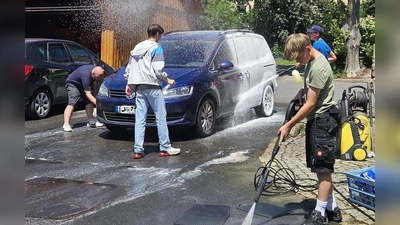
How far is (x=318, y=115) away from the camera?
438 centimetres

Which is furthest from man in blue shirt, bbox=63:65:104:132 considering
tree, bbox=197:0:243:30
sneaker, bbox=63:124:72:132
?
tree, bbox=197:0:243:30

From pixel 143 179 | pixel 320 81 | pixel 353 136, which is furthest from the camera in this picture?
pixel 353 136

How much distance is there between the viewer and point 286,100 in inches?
529

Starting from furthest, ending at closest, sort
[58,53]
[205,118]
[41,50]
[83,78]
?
[58,53] → [41,50] → [83,78] → [205,118]

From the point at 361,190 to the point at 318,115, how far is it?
0.91m

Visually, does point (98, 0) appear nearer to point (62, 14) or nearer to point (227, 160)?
point (62, 14)

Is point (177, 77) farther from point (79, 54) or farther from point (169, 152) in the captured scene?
point (79, 54)

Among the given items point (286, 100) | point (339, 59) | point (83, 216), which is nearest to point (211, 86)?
point (83, 216)

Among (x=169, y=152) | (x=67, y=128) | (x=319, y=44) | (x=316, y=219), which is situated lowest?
(x=67, y=128)

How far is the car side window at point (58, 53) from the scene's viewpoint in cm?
1119

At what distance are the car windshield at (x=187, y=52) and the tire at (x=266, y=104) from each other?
2.02m

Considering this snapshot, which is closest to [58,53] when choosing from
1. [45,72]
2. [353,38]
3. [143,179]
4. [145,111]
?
[45,72]

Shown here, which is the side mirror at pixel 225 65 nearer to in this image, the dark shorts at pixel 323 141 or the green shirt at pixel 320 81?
the green shirt at pixel 320 81
